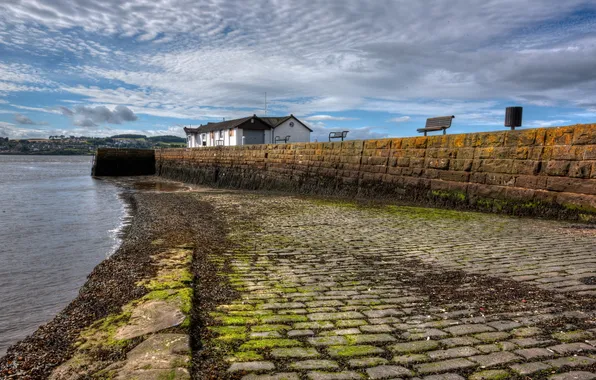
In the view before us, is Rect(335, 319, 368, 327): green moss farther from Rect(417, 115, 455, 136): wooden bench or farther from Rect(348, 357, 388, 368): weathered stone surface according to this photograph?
Rect(417, 115, 455, 136): wooden bench

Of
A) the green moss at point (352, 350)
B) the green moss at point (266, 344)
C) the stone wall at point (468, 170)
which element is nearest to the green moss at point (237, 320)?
the green moss at point (266, 344)

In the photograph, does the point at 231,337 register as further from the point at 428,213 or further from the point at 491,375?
the point at 428,213

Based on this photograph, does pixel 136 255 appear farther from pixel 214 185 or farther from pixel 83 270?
pixel 214 185

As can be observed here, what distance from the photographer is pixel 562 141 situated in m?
7.98

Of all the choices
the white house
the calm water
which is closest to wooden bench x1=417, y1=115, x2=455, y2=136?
the calm water

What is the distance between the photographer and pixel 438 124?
40.8 ft

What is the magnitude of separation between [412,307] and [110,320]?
108 inches

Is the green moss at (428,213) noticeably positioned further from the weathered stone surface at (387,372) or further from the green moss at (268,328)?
the weathered stone surface at (387,372)

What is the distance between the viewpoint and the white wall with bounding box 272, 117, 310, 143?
1875 inches

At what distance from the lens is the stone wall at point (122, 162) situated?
1632 inches

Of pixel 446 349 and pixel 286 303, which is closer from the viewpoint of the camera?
pixel 446 349

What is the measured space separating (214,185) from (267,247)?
71.8 feet

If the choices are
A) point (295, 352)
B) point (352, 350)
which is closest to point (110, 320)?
point (295, 352)

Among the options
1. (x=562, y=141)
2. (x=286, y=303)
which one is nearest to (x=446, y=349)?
(x=286, y=303)
